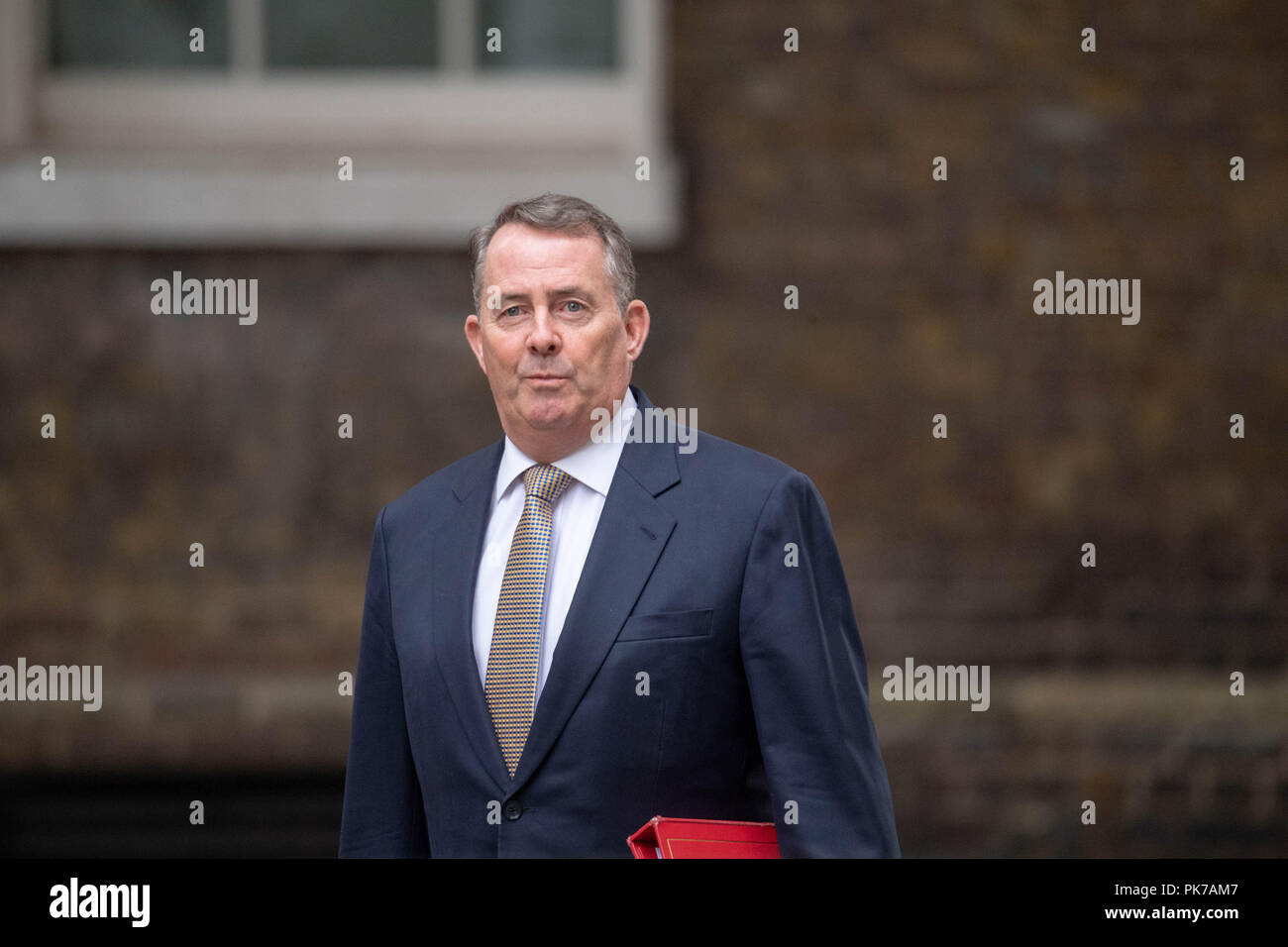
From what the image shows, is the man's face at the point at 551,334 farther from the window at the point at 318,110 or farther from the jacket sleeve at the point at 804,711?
the window at the point at 318,110

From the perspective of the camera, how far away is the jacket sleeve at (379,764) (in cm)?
258

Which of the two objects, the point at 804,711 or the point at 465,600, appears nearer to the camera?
the point at 804,711

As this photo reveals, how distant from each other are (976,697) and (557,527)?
12.7 feet

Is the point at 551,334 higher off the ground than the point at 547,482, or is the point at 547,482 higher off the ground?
the point at 551,334

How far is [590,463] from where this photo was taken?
8.19 ft

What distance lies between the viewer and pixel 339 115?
629 centimetres

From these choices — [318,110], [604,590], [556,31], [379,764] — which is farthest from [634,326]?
[318,110]

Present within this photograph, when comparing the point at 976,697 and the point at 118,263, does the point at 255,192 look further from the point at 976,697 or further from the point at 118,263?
the point at 976,697

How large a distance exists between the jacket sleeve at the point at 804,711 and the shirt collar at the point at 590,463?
10.6 inches

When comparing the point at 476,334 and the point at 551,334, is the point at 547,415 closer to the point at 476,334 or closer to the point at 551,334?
the point at 551,334

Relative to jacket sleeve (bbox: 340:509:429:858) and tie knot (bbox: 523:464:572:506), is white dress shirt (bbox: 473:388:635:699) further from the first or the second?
jacket sleeve (bbox: 340:509:429:858)

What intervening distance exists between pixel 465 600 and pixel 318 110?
169 inches

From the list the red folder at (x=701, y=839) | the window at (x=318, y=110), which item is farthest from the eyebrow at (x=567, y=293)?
the window at (x=318, y=110)

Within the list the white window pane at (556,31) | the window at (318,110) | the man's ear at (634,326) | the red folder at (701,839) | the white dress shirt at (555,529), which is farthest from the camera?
the white window pane at (556,31)
